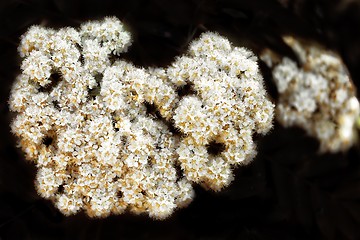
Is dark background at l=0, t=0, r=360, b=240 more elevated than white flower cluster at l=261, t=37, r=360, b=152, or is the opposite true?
white flower cluster at l=261, t=37, r=360, b=152

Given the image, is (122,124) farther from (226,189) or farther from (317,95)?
(317,95)

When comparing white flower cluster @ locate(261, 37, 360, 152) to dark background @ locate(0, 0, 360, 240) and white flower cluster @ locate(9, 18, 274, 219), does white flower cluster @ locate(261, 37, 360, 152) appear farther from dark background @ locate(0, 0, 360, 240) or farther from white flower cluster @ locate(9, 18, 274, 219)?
white flower cluster @ locate(9, 18, 274, 219)

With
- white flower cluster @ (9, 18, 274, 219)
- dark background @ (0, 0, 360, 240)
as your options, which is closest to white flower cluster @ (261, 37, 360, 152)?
dark background @ (0, 0, 360, 240)

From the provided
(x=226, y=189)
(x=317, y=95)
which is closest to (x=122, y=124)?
(x=226, y=189)

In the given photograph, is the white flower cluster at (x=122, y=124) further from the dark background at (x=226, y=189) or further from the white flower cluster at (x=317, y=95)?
the white flower cluster at (x=317, y=95)

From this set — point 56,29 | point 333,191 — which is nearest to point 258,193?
point 333,191
